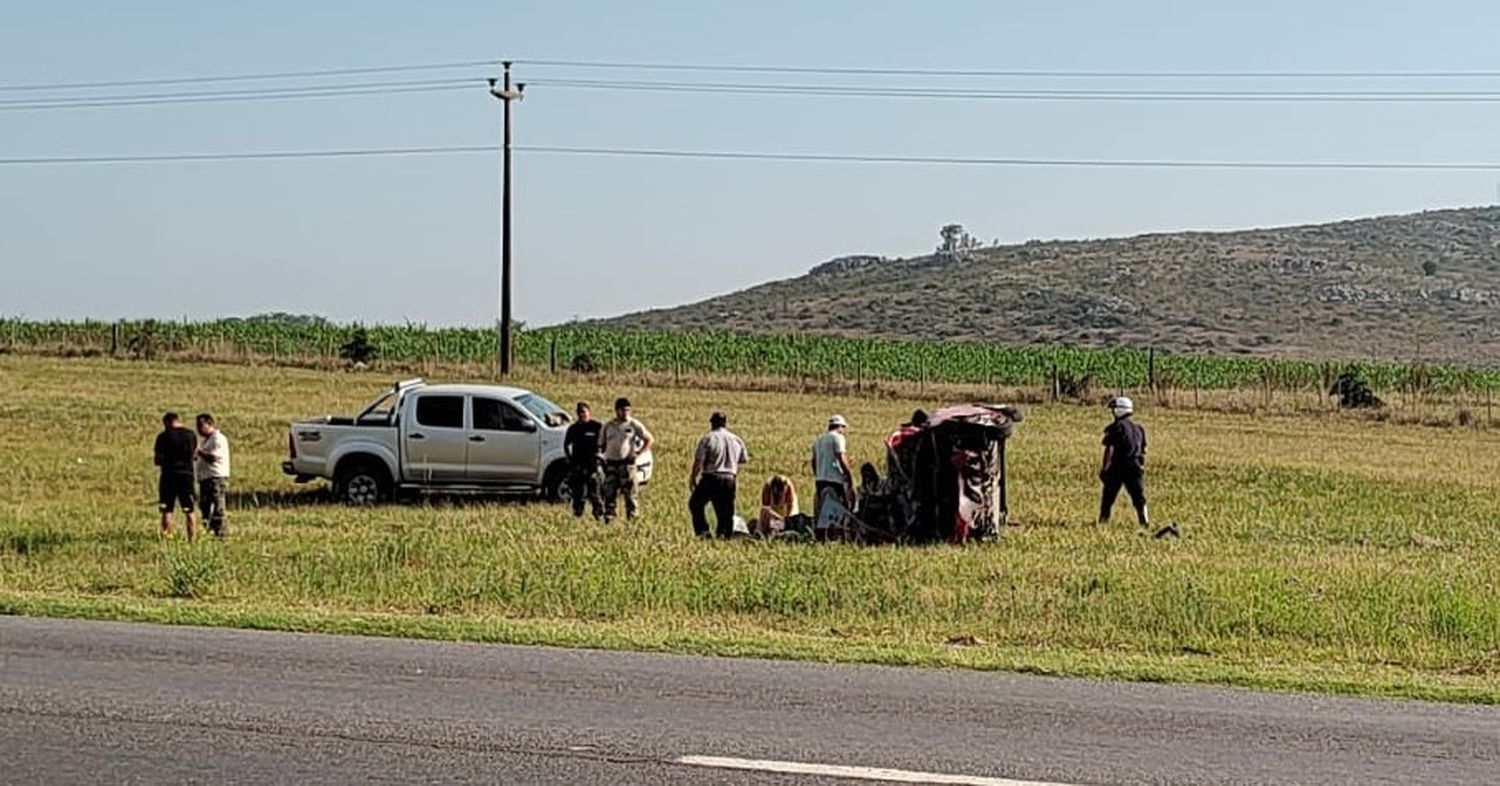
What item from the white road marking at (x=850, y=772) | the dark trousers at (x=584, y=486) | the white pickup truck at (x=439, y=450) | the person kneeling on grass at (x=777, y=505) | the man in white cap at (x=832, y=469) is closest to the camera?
the white road marking at (x=850, y=772)

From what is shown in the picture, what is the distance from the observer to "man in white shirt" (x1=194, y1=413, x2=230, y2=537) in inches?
774

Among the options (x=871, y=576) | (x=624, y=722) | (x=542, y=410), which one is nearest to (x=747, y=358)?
(x=542, y=410)

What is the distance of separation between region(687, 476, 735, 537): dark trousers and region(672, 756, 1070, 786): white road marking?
40.1ft

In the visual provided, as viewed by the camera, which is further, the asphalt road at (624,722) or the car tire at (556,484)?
the car tire at (556,484)

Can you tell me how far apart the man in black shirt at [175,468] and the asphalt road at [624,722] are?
881 cm

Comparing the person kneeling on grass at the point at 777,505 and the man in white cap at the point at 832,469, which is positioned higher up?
the man in white cap at the point at 832,469

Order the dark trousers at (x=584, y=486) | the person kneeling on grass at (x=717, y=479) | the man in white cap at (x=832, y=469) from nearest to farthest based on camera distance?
the person kneeling on grass at (x=717, y=479) → the man in white cap at (x=832, y=469) → the dark trousers at (x=584, y=486)

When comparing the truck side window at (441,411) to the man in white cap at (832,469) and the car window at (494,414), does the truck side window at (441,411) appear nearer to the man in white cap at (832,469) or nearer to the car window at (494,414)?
the car window at (494,414)

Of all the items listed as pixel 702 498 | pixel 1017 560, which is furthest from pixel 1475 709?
pixel 702 498

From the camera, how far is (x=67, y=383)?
43.5m

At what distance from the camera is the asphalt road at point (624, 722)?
26.1 feet

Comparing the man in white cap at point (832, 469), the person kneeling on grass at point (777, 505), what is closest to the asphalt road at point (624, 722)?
the man in white cap at point (832, 469)

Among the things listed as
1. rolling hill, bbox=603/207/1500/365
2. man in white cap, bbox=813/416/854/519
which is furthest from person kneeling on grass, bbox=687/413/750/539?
rolling hill, bbox=603/207/1500/365

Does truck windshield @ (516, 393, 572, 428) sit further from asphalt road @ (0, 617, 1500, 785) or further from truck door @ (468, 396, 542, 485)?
asphalt road @ (0, 617, 1500, 785)
